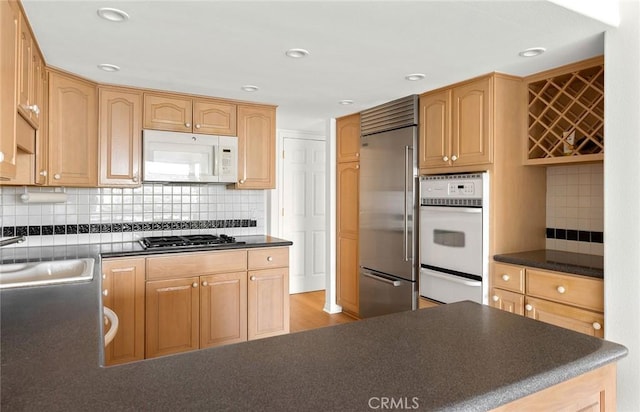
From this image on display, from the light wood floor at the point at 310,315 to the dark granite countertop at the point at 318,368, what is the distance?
8.55 feet

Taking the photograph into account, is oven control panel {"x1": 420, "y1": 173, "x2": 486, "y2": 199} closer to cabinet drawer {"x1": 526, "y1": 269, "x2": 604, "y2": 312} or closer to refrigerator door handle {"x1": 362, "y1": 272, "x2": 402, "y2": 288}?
cabinet drawer {"x1": 526, "y1": 269, "x2": 604, "y2": 312}

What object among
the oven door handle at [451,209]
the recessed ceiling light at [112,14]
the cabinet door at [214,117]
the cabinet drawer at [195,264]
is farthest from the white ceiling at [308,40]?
the cabinet drawer at [195,264]

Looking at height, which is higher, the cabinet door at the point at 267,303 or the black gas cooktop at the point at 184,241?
the black gas cooktop at the point at 184,241

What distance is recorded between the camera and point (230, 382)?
2.64 ft

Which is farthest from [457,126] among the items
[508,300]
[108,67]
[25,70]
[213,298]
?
[25,70]

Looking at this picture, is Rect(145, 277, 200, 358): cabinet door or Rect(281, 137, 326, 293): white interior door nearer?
Rect(145, 277, 200, 358): cabinet door

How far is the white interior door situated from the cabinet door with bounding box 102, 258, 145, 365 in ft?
7.85

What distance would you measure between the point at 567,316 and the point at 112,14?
2853 millimetres

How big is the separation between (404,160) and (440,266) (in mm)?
919

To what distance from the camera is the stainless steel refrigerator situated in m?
3.30

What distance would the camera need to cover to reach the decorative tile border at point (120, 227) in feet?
9.70

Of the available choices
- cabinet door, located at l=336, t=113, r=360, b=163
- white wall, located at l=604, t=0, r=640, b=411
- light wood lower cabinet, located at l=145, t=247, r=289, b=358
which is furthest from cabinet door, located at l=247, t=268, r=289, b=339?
white wall, located at l=604, t=0, r=640, b=411

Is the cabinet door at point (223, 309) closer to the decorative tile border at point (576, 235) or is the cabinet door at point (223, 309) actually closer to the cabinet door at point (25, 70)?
the cabinet door at point (25, 70)

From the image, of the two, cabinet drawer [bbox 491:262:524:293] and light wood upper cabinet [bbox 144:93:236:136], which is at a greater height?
light wood upper cabinet [bbox 144:93:236:136]
